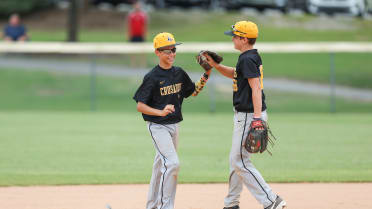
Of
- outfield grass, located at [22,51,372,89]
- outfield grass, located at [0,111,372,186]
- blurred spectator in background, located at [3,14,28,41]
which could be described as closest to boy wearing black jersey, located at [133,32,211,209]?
outfield grass, located at [0,111,372,186]

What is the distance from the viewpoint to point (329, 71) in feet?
67.2

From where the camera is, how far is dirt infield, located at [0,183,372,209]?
25.7 ft

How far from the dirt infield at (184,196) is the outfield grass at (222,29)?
68.3ft

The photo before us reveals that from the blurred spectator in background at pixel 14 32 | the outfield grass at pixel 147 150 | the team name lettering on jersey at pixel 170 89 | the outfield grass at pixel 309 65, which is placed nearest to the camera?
the team name lettering on jersey at pixel 170 89

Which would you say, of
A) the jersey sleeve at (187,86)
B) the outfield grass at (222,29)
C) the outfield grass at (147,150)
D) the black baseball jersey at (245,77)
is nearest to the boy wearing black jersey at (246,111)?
the black baseball jersey at (245,77)

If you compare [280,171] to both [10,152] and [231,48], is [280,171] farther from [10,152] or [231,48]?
[231,48]

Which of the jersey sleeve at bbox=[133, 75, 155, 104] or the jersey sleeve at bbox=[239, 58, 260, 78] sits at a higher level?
the jersey sleeve at bbox=[239, 58, 260, 78]

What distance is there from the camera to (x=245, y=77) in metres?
6.84

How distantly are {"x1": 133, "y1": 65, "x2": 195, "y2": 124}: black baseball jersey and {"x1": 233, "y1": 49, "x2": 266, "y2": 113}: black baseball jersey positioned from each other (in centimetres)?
59

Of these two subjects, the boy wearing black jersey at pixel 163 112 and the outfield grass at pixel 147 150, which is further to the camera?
the outfield grass at pixel 147 150

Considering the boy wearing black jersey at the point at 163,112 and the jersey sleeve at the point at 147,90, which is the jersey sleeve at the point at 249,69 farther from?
the jersey sleeve at the point at 147,90

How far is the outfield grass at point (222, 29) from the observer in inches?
1192

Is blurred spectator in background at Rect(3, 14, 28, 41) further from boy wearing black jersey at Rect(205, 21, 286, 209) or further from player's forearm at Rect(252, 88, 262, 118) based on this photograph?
player's forearm at Rect(252, 88, 262, 118)

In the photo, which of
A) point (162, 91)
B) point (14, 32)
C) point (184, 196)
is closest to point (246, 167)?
point (162, 91)
